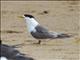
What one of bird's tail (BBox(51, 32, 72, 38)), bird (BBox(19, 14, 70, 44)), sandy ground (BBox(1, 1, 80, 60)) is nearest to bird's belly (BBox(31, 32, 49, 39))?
bird (BBox(19, 14, 70, 44))

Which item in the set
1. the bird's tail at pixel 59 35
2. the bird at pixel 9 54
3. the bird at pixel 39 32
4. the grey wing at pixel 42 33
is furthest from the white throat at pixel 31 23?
the bird at pixel 9 54

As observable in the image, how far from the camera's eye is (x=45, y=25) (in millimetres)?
16438

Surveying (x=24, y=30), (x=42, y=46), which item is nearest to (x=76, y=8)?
(x=24, y=30)

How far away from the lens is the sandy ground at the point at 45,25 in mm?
12523

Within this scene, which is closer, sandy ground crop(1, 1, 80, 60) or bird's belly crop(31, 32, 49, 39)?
sandy ground crop(1, 1, 80, 60)

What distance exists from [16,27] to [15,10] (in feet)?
10.9

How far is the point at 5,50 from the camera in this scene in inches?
397

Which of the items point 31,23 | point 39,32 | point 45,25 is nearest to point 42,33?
point 39,32

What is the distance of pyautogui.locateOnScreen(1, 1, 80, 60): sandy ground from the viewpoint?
12523 mm

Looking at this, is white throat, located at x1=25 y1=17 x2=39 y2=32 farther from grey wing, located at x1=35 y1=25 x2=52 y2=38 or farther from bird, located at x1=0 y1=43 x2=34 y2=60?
bird, located at x1=0 y1=43 x2=34 y2=60

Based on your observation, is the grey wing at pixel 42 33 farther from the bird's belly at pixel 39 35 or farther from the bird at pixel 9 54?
the bird at pixel 9 54

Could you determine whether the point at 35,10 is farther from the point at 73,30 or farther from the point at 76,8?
the point at 73,30

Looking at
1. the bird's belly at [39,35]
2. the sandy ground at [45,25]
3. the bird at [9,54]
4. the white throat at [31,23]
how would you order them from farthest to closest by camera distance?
1. the white throat at [31,23]
2. the bird's belly at [39,35]
3. the sandy ground at [45,25]
4. the bird at [9,54]

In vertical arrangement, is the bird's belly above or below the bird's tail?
above
